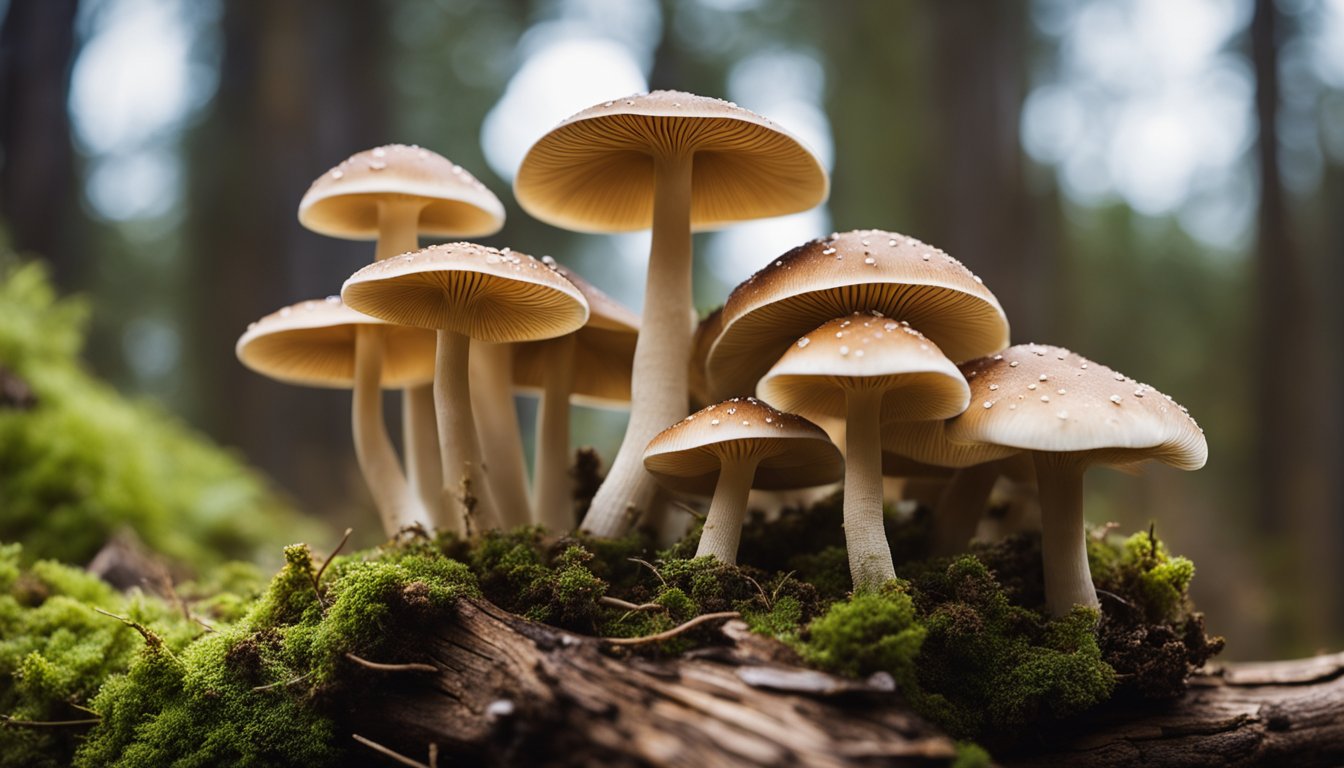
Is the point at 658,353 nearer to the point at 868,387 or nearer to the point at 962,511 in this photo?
the point at 868,387

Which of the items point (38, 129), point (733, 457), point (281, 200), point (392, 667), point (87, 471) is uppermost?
point (38, 129)

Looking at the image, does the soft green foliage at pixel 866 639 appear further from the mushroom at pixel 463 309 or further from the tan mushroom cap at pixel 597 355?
the tan mushroom cap at pixel 597 355

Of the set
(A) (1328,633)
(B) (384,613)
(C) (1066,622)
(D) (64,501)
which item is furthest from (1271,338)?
(D) (64,501)

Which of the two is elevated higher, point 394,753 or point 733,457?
point 733,457

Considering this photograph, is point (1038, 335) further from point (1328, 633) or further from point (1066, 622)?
point (1328, 633)

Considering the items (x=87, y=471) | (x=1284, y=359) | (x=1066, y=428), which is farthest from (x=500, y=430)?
(x=1284, y=359)

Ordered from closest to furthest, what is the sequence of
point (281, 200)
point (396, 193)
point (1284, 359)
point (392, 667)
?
point (392, 667), point (396, 193), point (281, 200), point (1284, 359)
